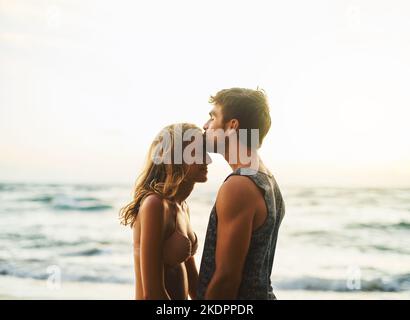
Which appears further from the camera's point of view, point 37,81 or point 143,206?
point 37,81

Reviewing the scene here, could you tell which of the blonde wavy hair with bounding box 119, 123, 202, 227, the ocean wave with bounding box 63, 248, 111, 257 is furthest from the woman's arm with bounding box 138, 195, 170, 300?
the ocean wave with bounding box 63, 248, 111, 257

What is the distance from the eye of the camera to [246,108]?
2.52 meters

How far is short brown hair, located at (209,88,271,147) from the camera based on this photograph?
99.0 inches

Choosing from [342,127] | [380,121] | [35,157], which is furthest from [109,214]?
[380,121]

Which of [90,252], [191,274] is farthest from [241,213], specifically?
[90,252]

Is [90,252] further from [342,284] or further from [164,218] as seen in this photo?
[164,218]

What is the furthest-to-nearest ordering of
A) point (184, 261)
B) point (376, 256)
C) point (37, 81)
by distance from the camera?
point (37, 81) → point (376, 256) → point (184, 261)

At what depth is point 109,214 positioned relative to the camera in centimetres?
1329

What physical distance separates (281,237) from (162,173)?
967cm

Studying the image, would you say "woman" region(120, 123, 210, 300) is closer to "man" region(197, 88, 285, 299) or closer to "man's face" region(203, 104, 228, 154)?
"man's face" region(203, 104, 228, 154)

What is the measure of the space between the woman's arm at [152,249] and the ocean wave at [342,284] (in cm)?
630
